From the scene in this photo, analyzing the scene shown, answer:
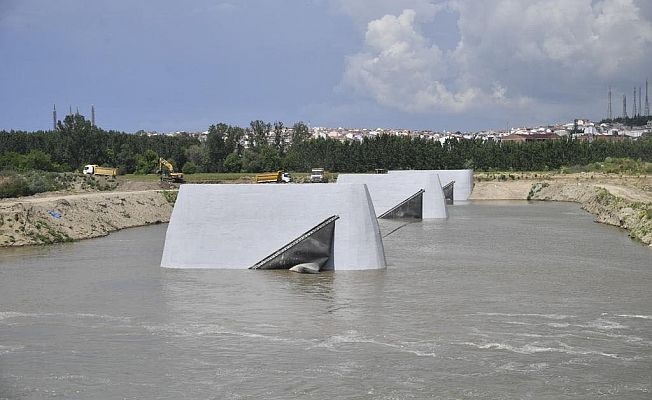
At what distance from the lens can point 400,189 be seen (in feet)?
181

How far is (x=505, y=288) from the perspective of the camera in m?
26.4

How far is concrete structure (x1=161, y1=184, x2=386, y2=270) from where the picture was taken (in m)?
28.3

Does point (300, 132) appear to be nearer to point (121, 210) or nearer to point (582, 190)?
point (582, 190)

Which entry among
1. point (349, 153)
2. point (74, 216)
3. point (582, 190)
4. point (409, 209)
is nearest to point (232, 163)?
point (349, 153)

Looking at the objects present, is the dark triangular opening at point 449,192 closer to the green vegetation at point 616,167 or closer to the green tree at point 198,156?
the green vegetation at point 616,167

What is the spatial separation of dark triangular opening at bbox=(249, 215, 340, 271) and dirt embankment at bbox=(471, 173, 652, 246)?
29.9 meters

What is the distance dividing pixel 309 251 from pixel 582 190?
2346 inches

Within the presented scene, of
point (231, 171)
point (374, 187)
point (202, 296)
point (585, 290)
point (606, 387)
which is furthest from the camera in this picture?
point (231, 171)

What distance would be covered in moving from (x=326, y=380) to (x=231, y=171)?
302ft

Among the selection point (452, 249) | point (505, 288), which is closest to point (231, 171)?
point (452, 249)

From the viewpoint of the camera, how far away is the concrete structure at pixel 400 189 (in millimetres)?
54125

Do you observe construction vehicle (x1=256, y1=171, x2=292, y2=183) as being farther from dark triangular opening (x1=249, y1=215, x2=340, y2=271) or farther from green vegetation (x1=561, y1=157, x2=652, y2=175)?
green vegetation (x1=561, y1=157, x2=652, y2=175)

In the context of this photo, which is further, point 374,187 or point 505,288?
point 374,187

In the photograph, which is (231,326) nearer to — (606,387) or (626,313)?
(606,387)
